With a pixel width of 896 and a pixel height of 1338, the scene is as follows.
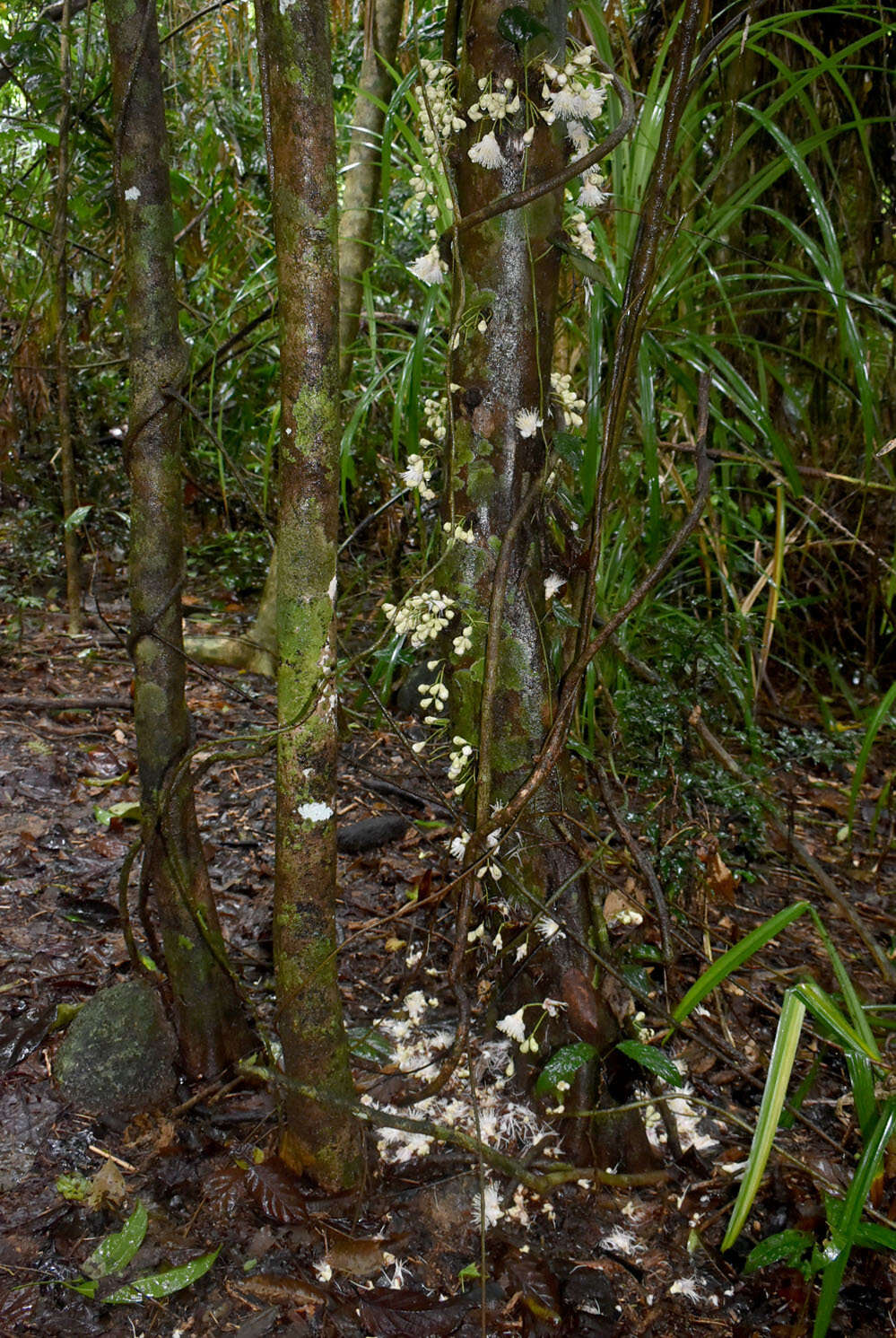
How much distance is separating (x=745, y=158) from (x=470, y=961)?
7.32ft

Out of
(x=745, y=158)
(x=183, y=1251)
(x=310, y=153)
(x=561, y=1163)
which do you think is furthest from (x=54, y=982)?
(x=745, y=158)

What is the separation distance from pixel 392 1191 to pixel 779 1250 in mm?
504

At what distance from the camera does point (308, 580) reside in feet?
3.46

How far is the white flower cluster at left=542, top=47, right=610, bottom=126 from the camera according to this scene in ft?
3.90

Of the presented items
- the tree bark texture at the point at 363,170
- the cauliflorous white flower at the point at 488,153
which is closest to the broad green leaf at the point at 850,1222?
the cauliflorous white flower at the point at 488,153

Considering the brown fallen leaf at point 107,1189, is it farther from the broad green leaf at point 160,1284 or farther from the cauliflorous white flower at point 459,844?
the cauliflorous white flower at point 459,844

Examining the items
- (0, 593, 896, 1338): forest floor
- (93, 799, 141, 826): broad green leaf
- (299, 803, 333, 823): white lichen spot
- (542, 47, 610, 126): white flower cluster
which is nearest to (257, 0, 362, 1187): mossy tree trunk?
(299, 803, 333, 823): white lichen spot

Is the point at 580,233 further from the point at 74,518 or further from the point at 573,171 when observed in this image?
the point at 74,518

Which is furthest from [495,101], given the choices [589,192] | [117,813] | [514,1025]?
[117,813]

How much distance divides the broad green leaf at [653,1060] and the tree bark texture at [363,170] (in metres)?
1.90

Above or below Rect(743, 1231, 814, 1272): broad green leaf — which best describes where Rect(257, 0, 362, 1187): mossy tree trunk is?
above

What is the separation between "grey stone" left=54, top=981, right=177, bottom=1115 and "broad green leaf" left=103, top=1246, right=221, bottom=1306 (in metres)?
0.26

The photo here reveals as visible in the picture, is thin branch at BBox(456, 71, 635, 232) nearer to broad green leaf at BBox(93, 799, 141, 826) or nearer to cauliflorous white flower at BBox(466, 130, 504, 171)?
cauliflorous white flower at BBox(466, 130, 504, 171)

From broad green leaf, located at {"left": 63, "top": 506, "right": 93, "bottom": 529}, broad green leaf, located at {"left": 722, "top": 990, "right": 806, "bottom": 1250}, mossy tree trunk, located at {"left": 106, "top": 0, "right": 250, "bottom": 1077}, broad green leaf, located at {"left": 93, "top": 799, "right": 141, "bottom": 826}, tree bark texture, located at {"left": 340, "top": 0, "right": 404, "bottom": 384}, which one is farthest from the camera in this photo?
broad green leaf, located at {"left": 63, "top": 506, "right": 93, "bottom": 529}
